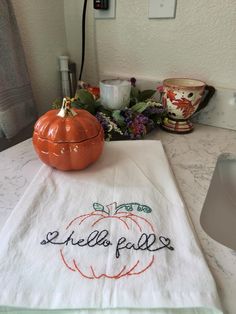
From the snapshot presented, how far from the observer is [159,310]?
0.80ft

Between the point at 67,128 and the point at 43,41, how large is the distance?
0.55 metres

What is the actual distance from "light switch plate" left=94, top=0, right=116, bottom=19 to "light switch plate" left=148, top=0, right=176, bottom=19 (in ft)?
0.44

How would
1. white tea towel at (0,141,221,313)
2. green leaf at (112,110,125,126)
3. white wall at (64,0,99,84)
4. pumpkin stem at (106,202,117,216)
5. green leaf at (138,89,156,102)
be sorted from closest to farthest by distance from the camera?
white tea towel at (0,141,221,313) < pumpkin stem at (106,202,117,216) < green leaf at (112,110,125,126) < green leaf at (138,89,156,102) < white wall at (64,0,99,84)

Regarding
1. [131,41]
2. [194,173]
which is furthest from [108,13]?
[194,173]

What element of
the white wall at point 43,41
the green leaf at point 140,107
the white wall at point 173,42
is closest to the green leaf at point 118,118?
the green leaf at point 140,107

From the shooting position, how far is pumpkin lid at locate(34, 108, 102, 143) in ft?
1.45

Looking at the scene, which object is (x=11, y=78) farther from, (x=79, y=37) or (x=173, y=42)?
(x=173, y=42)

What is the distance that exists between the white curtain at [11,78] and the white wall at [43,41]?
0.08 metres

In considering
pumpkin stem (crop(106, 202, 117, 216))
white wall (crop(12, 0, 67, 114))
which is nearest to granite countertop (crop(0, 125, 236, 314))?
pumpkin stem (crop(106, 202, 117, 216))

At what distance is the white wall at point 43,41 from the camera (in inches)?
29.6

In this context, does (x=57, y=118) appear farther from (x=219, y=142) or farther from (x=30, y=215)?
(x=219, y=142)

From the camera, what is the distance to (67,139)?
17.4 inches

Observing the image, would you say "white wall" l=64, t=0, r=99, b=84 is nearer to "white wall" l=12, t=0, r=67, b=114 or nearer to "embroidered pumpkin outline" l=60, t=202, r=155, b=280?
"white wall" l=12, t=0, r=67, b=114

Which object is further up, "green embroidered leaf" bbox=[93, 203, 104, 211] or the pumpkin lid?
the pumpkin lid
